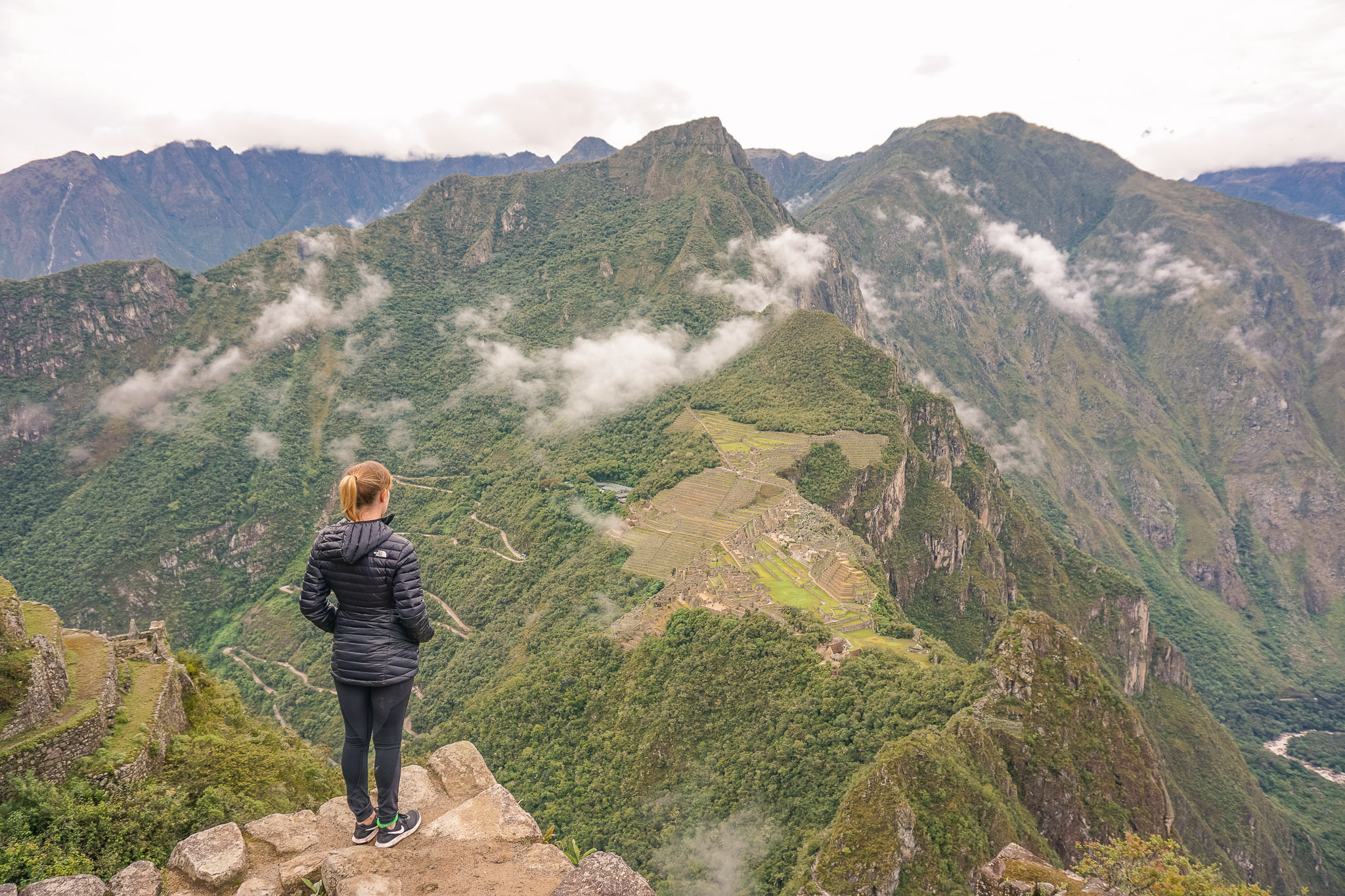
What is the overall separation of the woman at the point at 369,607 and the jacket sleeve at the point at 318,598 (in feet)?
0.04

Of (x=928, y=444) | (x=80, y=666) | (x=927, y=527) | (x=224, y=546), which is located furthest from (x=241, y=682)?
(x=928, y=444)

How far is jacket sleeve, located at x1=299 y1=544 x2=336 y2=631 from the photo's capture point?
27.1 feet

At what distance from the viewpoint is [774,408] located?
11781cm

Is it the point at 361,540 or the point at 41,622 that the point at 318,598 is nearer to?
the point at 361,540

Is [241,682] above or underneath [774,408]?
underneath

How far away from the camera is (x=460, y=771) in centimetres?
1199

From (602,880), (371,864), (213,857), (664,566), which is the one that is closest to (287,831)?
(213,857)

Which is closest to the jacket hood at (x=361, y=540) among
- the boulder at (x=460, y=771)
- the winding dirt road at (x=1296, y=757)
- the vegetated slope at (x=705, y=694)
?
the boulder at (x=460, y=771)

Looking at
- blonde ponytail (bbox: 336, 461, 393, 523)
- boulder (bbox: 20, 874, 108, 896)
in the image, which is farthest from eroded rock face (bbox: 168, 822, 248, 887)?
blonde ponytail (bbox: 336, 461, 393, 523)

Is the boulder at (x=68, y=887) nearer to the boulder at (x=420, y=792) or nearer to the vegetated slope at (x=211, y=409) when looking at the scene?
the boulder at (x=420, y=792)

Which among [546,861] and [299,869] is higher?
[299,869]

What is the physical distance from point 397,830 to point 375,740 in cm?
168

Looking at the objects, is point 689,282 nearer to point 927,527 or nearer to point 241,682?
point 927,527

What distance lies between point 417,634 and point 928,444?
424 ft
